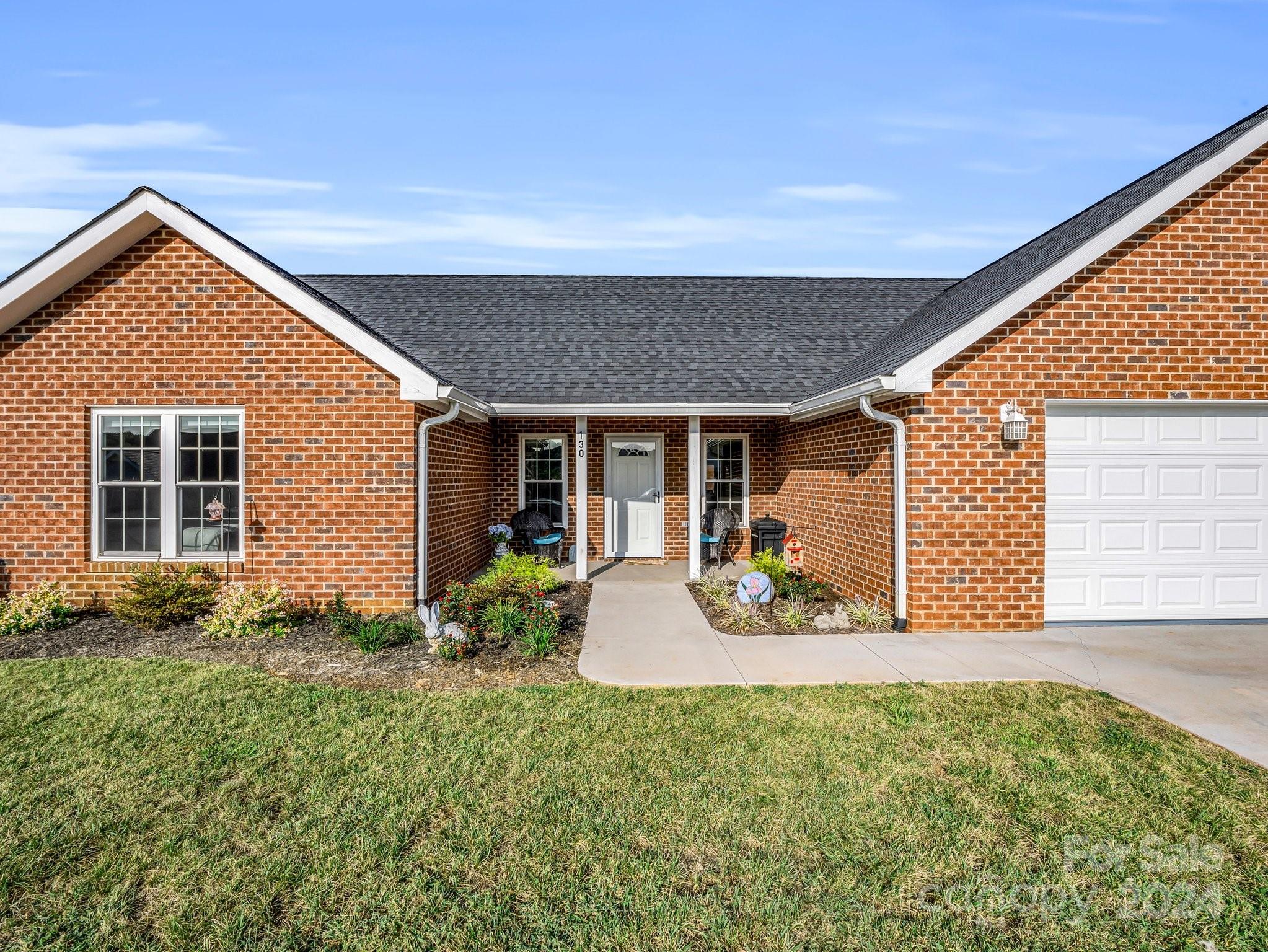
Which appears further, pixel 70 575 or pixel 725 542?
pixel 725 542

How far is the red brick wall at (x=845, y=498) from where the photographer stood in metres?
8.02

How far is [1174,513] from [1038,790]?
5710mm

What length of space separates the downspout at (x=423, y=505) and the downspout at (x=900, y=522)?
5.39 meters

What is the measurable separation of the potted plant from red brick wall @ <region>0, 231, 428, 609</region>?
3.99 metres

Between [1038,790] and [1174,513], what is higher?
[1174,513]

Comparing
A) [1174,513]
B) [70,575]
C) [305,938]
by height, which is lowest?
[305,938]

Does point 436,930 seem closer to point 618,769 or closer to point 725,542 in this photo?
point 618,769

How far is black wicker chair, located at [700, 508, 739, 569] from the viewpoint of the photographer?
11852 millimetres

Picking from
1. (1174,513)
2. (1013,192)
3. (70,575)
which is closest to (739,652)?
(1174,513)

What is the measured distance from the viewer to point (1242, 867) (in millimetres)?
3195

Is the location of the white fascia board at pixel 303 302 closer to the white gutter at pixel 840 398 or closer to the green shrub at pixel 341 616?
the green shrub at pixel 341 616

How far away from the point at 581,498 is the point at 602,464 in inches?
77.5

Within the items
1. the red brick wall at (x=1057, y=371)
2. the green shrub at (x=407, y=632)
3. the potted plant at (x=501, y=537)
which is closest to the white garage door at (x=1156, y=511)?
the red brick wall at (x=1057, y=371)

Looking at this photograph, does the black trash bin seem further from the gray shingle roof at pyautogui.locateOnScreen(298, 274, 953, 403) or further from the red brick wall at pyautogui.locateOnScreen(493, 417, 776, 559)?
the gray shingle roof at pyautogui.locateOnScreen(298, 274, 953, 403)
